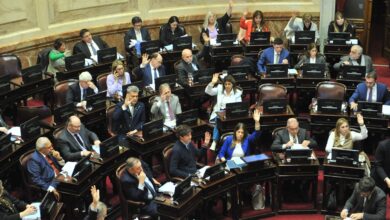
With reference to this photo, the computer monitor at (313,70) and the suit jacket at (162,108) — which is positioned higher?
the computer monitor at (313,70)

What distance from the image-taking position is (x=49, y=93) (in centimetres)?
1040

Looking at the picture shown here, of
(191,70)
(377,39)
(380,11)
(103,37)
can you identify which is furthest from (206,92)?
(380,11)

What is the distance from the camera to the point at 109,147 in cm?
805

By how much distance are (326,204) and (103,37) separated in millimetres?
6211

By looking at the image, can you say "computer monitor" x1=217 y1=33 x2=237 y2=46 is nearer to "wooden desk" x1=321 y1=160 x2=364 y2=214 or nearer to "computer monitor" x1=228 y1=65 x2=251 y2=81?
"computer monitor" x1=228 y1=65 x2=251 y2=81

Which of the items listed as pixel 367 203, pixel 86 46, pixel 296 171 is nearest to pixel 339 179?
pixel 296 171

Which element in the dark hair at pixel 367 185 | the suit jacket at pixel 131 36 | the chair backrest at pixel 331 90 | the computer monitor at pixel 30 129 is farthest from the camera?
the suit jacket at pixel 131 36

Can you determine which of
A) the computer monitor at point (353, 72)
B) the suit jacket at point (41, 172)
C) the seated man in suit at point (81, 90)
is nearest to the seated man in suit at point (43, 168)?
the suit jacket at point (41, 172)

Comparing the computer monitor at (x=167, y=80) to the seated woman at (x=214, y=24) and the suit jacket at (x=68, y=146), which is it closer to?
the suit jacket at (x=68, y=146)

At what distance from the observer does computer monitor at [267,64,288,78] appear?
1031 centimetres

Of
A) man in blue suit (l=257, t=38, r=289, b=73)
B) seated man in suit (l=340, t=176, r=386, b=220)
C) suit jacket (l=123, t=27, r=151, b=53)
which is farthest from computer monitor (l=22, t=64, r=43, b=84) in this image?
seated man in suit (l=340, t=176, r=386, b=220)

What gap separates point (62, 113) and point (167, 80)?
188 cm

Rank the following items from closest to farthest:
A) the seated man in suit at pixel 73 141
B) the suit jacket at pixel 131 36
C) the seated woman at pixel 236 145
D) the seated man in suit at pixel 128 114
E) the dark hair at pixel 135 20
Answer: the seated man in suit at pixel 73 141, the seated woman at pixel 236 145, the seated man in suit at pixel 128 114, the dark hair at pixel 135 20, the suit jacket at pixel 131 36

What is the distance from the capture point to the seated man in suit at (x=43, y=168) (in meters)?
7.49
